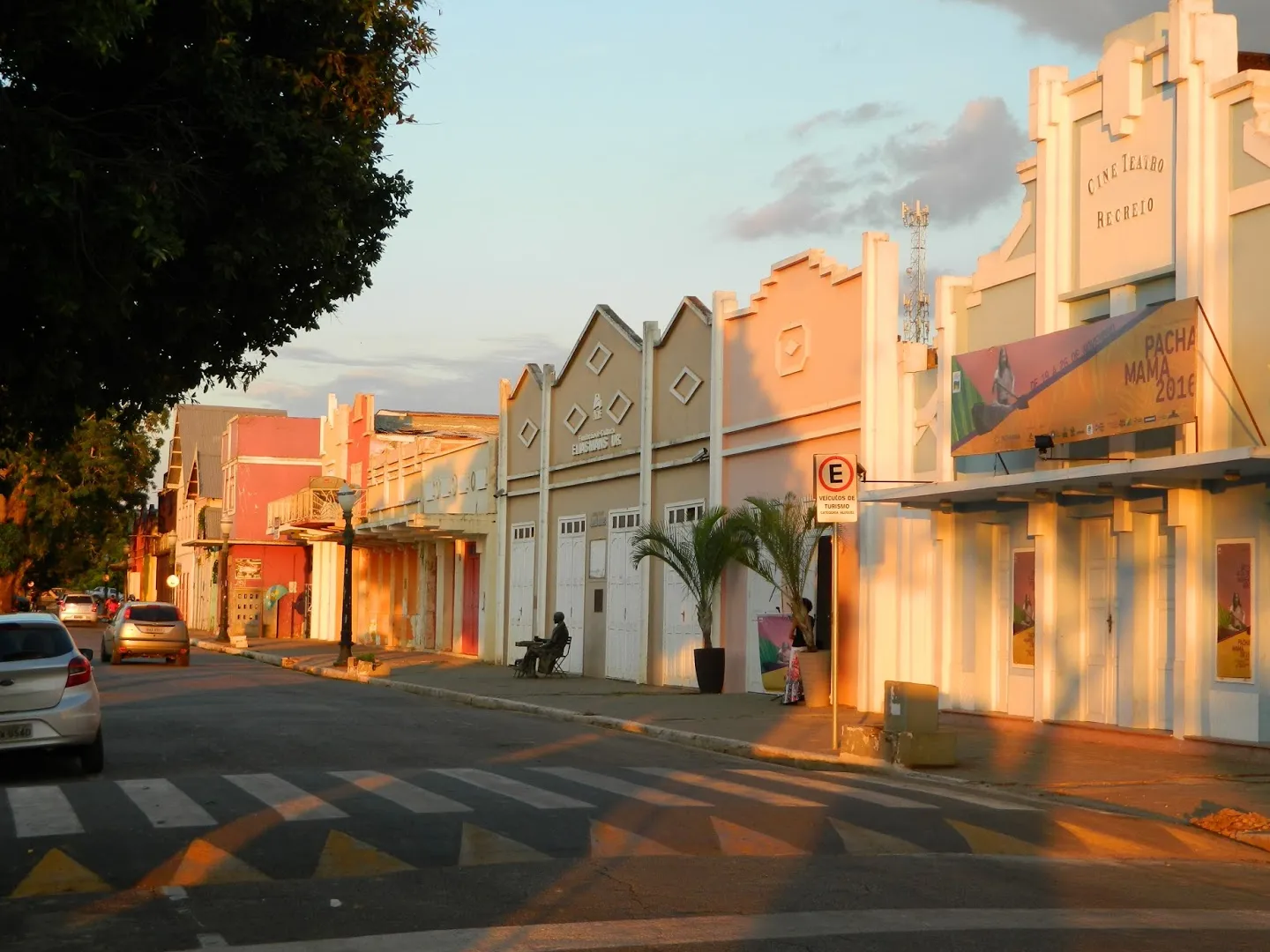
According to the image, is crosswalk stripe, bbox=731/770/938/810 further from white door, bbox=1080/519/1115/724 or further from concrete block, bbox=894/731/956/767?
white door, bbox=1080/519/1115/724

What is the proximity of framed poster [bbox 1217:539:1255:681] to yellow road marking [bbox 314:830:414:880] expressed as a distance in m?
10.2

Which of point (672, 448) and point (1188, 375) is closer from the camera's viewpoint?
point (1188, 375)

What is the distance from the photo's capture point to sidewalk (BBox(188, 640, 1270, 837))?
13789 mm

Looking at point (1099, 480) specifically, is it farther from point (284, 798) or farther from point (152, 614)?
point (152, 614)

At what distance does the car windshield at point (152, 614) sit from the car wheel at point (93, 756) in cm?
2353

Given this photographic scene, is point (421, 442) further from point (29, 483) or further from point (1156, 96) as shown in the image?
point (1156, 96)

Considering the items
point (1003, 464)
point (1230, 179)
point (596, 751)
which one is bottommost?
point (596, 751)

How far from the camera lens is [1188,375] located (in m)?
16.3

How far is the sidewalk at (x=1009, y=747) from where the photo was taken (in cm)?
1379

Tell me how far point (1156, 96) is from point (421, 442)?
32508mm

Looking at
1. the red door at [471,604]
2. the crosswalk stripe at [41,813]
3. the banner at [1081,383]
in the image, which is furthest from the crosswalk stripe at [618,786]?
the red door at [471,604]

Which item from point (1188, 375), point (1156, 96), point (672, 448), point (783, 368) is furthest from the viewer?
point (672, 448)

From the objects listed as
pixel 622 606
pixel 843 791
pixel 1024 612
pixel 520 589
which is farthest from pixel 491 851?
pixel 520 589

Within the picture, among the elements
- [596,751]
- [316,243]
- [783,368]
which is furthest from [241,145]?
[783,368]
